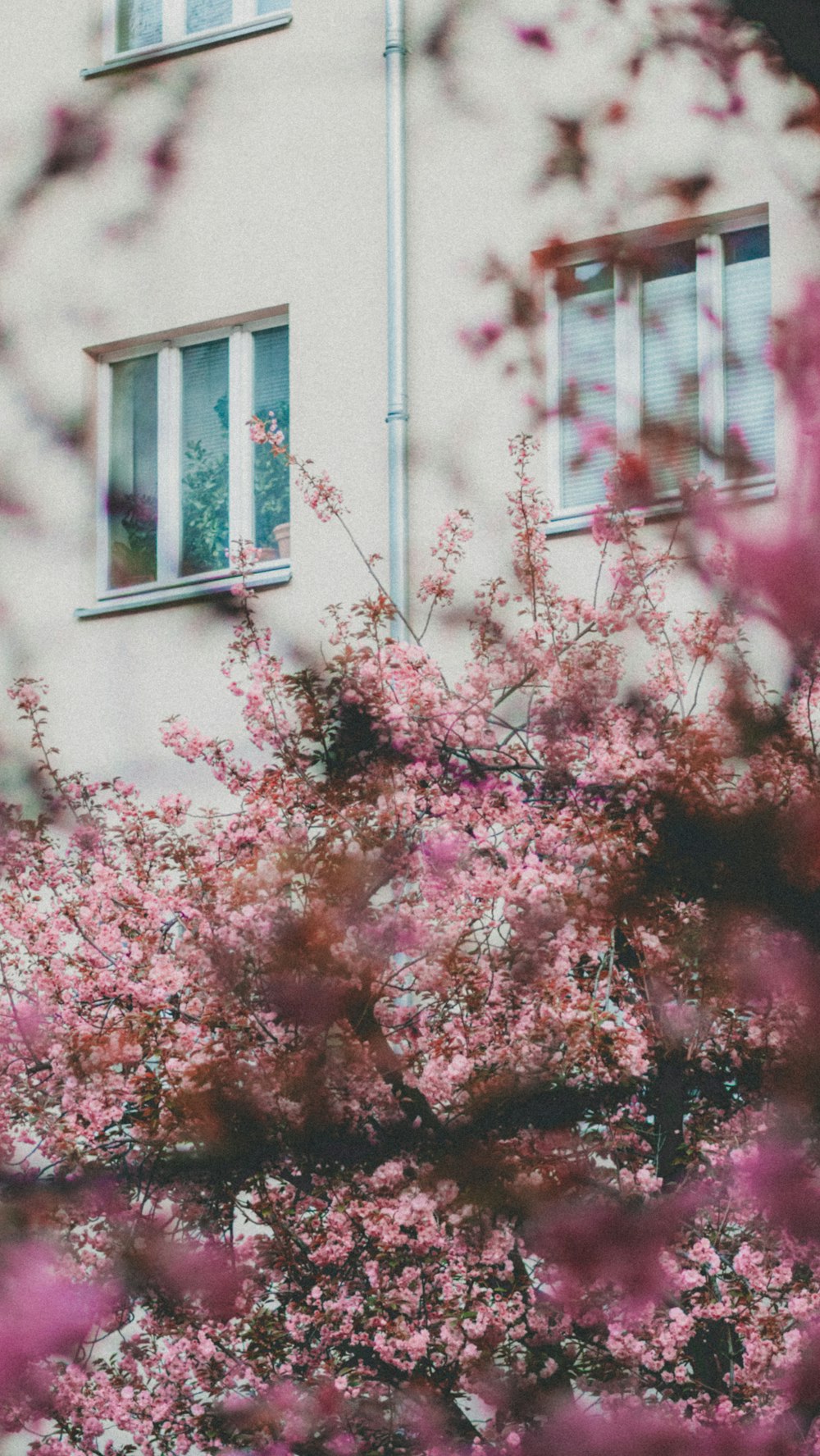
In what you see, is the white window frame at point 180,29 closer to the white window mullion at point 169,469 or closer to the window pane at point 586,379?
the white window mullion at point 169,469

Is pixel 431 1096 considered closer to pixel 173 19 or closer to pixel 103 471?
pixel 103 471

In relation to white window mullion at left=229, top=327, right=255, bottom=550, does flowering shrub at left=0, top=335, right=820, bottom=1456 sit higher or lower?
lower

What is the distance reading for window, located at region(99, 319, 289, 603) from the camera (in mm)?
7359

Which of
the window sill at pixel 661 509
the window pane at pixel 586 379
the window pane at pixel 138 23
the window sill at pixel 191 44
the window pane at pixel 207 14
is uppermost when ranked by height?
the window pane at pixel 138 23

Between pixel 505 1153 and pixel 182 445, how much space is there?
4.08 meters

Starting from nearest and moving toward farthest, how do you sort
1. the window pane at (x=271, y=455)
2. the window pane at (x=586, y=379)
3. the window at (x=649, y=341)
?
the window at (x=649, y=341), the window pane at (x=586, y=379), the window pane at (x=271, y=455)

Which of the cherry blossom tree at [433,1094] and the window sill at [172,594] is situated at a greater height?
the window sill at [172,594]

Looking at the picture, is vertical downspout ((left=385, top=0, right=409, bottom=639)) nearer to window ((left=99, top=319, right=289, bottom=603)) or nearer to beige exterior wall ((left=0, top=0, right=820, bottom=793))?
beige exterior wall ((left=0, top=0, right=820, bottom=793))

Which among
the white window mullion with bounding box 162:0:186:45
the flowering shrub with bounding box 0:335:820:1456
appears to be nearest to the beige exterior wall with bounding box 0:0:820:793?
the white window mullion with bounding box 162:0:186:45

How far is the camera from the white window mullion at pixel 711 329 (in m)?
6.33

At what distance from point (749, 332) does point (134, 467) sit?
2.58m

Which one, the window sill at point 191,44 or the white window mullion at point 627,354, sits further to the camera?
the window sill at point 191,44

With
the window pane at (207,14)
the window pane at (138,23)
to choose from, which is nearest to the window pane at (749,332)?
the window pane at (207,14)

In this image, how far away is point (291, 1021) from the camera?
4.41 metres
